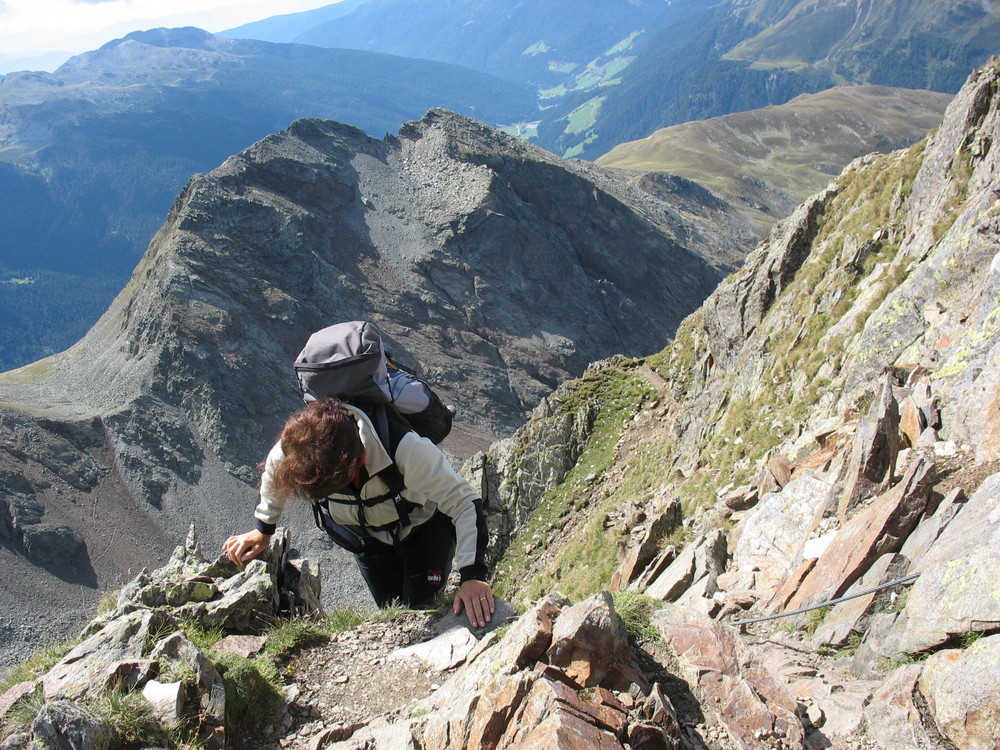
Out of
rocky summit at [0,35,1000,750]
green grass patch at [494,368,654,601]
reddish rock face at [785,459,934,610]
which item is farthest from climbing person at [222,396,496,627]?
green grass patch at [494,368,654,601]

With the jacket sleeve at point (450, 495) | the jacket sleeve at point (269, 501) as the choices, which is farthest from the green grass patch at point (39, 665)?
the jacket sleeve at point (450, 495)

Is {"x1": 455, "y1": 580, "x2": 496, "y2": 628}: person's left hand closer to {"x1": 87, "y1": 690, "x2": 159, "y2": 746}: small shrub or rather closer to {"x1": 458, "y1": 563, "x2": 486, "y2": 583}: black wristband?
{"x1": 458, "y1": 563, "x2": 486, "y2": 583}: black wristband

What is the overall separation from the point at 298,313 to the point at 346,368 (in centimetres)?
8112

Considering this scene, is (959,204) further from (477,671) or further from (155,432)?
(155,432)

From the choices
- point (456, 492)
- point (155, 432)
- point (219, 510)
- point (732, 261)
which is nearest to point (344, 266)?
point (155, 432)

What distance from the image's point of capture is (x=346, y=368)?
5375mm

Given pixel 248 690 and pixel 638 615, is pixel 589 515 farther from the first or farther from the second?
pixel 248 690

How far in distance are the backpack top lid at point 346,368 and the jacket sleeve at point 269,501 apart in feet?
2.11

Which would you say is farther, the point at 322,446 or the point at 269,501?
the point at 269,501

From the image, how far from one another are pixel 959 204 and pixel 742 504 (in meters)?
9.21

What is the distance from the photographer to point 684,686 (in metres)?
5.17

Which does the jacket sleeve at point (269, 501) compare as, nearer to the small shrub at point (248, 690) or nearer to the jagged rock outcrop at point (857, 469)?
the small shrub at point (248, 690)

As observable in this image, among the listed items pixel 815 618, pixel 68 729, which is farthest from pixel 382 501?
pixel 815 618

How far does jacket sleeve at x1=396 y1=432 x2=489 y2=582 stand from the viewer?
5512mm
